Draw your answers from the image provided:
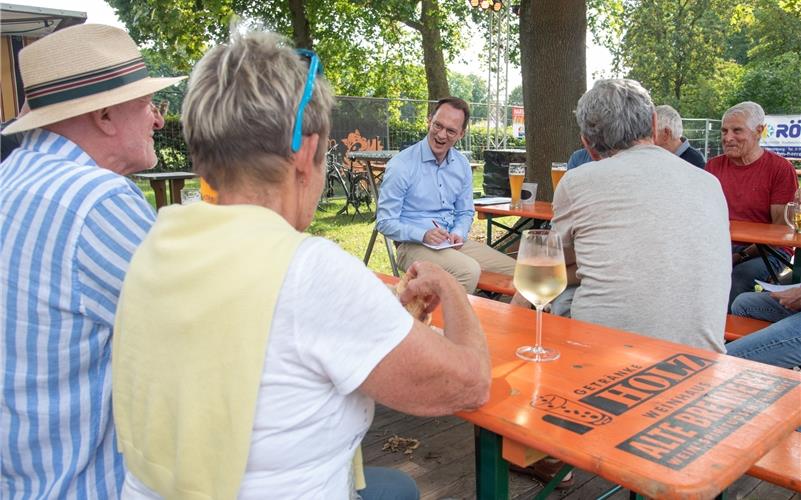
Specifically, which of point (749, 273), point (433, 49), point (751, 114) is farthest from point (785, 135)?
point (749, 273)

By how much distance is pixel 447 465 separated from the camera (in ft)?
9.46

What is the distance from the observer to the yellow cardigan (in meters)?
0.93

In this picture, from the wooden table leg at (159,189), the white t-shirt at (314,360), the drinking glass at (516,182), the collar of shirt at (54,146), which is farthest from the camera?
the wooden table leg at (159,189)

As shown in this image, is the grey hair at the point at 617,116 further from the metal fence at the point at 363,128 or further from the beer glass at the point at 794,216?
the metal fence at the point at 363,128

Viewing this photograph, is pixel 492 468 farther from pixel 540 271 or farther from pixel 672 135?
pixel 672 135

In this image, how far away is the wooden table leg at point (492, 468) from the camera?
133 centimetres

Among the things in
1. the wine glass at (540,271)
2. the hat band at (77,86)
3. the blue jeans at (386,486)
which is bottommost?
the blue jeans at (386,486)

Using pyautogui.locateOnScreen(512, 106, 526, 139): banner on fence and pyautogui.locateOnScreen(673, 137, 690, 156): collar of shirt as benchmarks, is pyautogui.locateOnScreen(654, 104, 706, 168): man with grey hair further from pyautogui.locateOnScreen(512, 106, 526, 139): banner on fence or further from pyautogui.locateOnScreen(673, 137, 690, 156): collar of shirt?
pyautogui.locateOnScreen(512, 106, 526, 139): banner on fence

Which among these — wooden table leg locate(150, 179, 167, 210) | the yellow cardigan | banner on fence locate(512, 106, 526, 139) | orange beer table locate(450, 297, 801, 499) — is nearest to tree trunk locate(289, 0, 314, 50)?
wooden table leg locate(150, 179, 167, 210)

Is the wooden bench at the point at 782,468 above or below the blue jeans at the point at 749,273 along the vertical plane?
above

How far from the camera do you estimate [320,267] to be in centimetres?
93

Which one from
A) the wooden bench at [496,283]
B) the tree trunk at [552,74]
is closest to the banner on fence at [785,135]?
the tree trunk at [552,74]

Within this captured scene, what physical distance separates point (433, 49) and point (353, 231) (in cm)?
681

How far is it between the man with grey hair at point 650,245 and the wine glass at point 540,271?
1.78 ft
